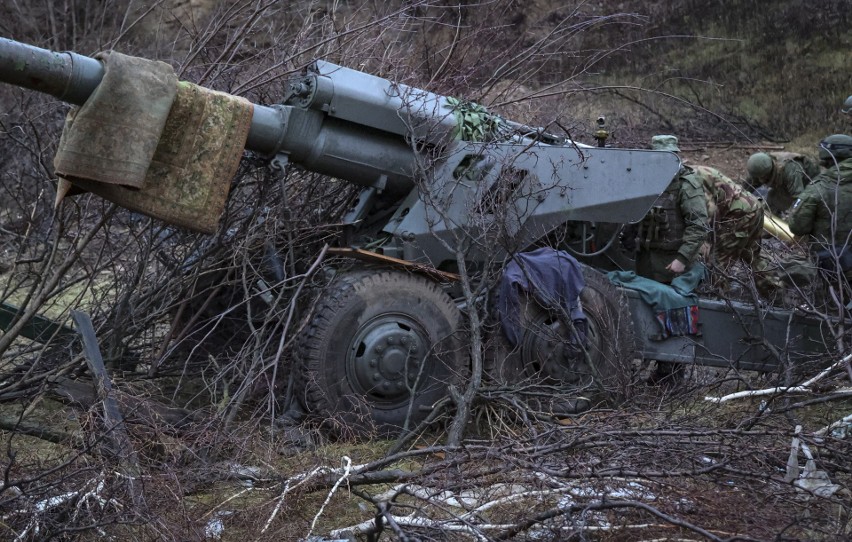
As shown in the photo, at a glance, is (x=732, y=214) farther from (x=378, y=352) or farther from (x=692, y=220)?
(x=378, y=352)

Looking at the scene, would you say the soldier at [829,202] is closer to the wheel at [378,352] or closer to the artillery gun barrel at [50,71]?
the wheel at [378,352]

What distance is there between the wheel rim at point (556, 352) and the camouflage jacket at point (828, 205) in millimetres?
2220

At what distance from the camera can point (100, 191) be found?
225 inches

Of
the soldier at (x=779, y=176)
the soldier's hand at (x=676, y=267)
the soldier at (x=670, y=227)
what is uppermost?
the soldier at (x=779, y=176)

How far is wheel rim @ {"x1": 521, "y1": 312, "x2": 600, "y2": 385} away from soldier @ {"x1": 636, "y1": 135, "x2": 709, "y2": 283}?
4.44 ft

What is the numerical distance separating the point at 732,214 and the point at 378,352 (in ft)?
11.3

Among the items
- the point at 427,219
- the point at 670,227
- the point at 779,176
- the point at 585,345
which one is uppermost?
the point at 779,176

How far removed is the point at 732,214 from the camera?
27.5 feet

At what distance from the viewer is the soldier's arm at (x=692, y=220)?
7610 millimetres

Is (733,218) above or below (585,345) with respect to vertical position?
above

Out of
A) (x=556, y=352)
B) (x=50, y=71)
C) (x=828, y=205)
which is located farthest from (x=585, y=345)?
(x=50, y=71)

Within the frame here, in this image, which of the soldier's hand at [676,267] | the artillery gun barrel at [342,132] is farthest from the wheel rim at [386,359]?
the soldier's hand at [676,267]

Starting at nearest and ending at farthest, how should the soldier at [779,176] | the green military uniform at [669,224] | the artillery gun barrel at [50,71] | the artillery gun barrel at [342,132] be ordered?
the artillery gun barrel at [50,71], the artillery gun barrel at [342,132], the green military uniform at [669,224], the soldier at [779,176]

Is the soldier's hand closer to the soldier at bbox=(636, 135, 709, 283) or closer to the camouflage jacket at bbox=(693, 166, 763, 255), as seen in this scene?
the soldier at bbox=(636, 135, 709, 283)
